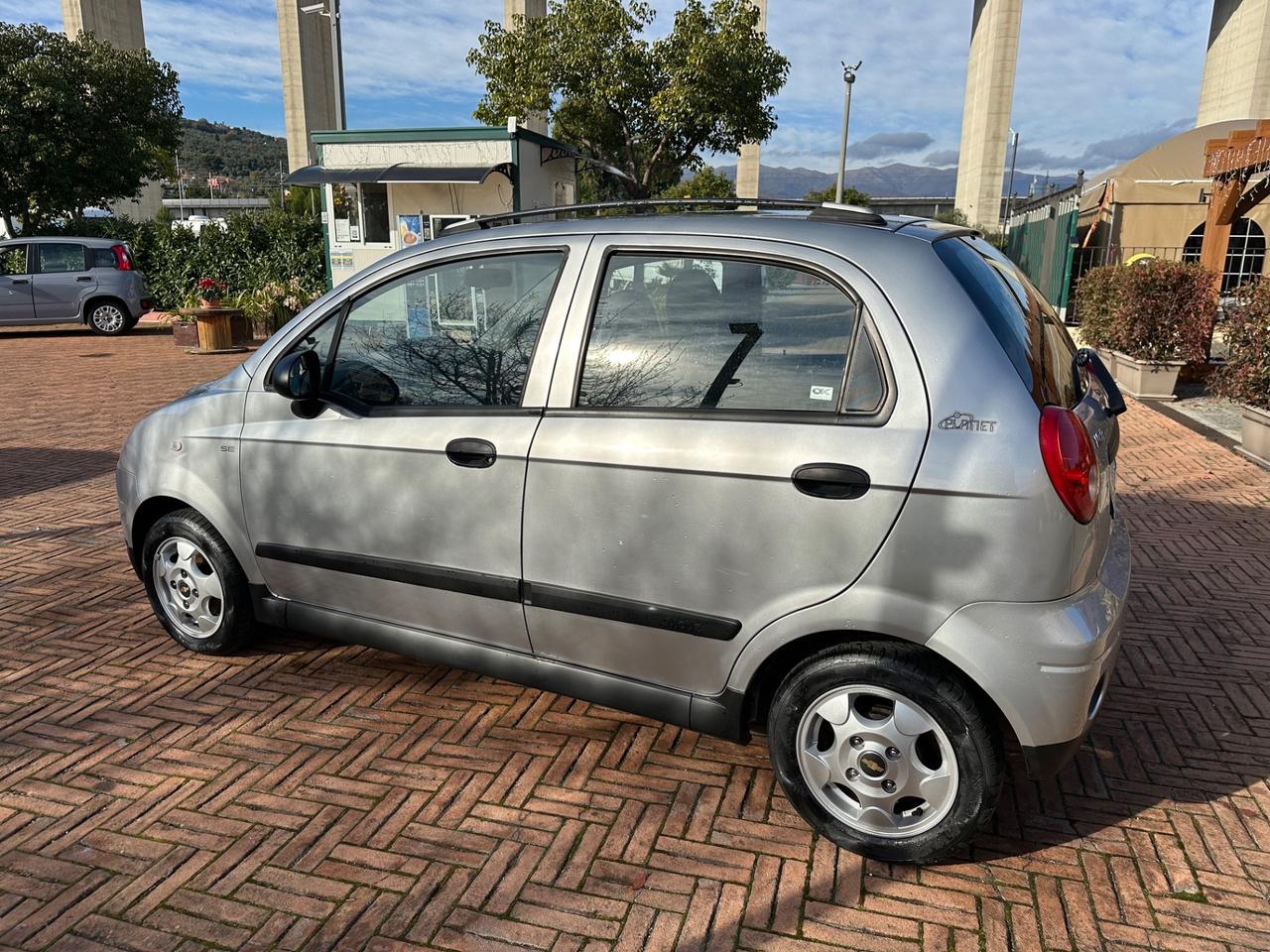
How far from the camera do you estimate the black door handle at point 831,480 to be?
2355 mm

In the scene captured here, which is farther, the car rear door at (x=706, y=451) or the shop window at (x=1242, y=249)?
the shop window at (x=1242, y=249)

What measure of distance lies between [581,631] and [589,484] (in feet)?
1.60

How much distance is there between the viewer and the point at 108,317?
55.9 feet

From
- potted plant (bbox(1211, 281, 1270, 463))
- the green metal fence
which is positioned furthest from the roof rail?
the green metal fence

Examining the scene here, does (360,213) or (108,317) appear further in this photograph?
(108,317)

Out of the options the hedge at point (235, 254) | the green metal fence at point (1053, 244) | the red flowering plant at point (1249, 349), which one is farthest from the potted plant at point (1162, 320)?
the hedge at point (235, 254)

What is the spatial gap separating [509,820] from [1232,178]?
Result: 507 inches

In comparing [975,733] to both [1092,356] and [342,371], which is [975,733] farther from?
[342,371]

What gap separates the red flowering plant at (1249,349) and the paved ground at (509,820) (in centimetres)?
413

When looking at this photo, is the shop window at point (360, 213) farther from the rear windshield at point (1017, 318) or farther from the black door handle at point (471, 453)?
the rear windshield at point (1017, 318)

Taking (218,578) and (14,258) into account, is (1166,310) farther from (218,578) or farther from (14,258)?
→ (14,258)

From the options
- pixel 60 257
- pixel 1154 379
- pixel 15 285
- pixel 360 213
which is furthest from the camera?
pixel 360 213

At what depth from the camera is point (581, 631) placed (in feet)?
9.45

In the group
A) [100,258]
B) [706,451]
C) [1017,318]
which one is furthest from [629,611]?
[100,258]
